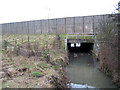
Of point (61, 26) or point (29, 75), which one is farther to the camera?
point (61, 26)

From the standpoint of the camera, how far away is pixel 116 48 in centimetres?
710

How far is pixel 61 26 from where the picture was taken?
2238cm

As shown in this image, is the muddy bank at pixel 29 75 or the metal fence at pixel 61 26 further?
the metal fence at pixel 61 26

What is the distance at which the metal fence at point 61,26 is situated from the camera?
19938 mm

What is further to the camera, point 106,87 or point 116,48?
point 106,87

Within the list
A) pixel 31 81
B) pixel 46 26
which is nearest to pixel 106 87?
pixel 31 81

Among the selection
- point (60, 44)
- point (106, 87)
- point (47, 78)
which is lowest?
point (106, 87)

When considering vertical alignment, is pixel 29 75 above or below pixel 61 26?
below

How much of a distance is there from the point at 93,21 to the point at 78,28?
2.84 metres

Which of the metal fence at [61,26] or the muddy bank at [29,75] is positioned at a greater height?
the metal fence at [61,26]

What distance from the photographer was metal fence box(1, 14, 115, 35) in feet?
65.4

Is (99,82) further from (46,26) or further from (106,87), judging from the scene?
(46,26)

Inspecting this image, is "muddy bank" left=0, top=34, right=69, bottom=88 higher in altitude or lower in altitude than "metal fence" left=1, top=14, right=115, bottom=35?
lower

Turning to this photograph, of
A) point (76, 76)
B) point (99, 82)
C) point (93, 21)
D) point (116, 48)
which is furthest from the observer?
point (93, 21)
